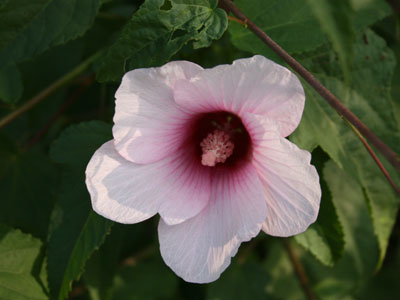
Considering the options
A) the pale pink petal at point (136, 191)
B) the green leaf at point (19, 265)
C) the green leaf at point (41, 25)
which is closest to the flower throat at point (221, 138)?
the pale pink petal at point (136, 191)

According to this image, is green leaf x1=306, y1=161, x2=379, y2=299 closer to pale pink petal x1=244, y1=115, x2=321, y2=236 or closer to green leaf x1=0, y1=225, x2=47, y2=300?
pale pink petal x1=244, y1=115, x2=321, y2=236

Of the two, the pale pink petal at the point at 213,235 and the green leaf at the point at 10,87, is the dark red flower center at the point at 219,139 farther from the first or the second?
the green leaf at the point at 10,87

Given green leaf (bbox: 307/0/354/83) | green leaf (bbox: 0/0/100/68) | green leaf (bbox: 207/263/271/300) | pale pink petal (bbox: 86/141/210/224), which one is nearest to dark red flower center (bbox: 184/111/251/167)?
pale pink petal (bbox: 86/141/210/224)

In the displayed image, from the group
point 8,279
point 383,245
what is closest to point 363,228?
point 383,245

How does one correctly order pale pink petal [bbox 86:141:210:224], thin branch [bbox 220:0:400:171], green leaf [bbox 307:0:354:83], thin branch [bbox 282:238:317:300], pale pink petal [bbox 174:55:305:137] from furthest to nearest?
thin branch [bbox 282:238:317:300] < pale pink petal [bbox 86:141:210:224] < pale pink petal [bbox 174:55:305:137] < thin branch [bbox 220:0:400:171] < green leaf [bbox 307:0:354:83]

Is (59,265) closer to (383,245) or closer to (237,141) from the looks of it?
(237,141)

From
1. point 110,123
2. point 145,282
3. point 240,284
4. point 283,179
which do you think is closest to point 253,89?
point 283,179

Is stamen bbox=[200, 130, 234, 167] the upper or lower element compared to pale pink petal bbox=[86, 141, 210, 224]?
lower

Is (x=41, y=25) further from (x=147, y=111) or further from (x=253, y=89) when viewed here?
(x=253, y=89)
